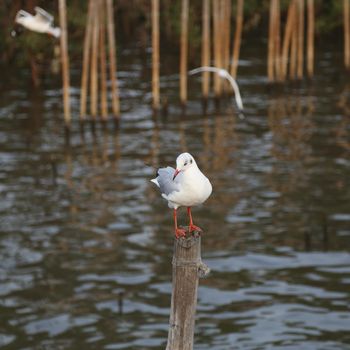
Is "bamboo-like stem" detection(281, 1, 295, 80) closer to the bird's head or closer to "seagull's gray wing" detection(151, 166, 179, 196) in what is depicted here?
"seagull's gray wing" detection(151, 166, 179, 196)

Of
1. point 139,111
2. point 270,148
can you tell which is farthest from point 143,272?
point 139,111

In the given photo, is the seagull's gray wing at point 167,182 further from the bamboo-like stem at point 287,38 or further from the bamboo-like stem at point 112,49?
the bamboo-like stem at point 287,38

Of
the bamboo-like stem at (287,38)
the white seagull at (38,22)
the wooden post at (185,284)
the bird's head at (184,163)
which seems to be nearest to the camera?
the wooden post at (185,284)

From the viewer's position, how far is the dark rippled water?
14289 mm

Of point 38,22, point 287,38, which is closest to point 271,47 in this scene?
point 287,38

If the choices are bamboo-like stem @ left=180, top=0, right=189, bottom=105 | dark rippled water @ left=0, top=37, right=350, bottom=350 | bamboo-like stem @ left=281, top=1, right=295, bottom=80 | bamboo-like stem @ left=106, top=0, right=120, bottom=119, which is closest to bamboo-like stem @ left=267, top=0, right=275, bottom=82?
bamboo-like stem @ left=281, top=1, right=295, bottom=80

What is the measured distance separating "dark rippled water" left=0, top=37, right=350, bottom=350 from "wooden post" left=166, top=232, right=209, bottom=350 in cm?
529

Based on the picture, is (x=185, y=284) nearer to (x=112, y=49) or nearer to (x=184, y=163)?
(x=184, y=163)

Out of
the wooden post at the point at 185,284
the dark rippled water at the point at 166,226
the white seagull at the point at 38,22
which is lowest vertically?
the dark rippled water at the point at 166,226

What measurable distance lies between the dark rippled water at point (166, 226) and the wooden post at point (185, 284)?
17.4 feet

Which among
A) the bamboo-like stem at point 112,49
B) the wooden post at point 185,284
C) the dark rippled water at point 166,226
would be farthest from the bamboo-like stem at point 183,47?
the wooden post at point 185,284

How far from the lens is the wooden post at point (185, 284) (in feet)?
27.1

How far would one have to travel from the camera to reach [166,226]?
1875 cm

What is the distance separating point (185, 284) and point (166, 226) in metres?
10.5
